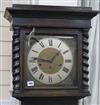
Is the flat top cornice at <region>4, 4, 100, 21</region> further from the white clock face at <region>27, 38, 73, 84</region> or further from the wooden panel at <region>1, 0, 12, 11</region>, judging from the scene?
the wooden panel at <region>1, 0, 12, 11</region>

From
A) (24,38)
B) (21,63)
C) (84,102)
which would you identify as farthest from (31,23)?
(84,102)

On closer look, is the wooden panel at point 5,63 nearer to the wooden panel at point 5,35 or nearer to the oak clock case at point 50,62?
the wooden panel at point 5,35

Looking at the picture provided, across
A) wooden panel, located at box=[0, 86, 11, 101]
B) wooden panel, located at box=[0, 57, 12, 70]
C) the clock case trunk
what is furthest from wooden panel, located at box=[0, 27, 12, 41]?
the clock case trunk

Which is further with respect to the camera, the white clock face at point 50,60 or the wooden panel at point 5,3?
the wooden panel at point 5,3

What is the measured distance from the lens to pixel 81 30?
1.58 meters

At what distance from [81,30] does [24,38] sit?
288 millimetres

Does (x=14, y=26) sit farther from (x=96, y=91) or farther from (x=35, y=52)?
(x=96, y=91)

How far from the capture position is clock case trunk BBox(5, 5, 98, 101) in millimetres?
1500

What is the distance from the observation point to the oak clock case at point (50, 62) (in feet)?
4.99

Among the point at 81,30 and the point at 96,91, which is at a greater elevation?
the point at 81,30

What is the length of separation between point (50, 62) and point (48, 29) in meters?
0.16

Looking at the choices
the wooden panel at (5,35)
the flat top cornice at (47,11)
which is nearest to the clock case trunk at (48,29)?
the flat top cornice at (47,11)

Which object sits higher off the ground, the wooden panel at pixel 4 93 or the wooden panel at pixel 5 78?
the wooden panel at pixel 5 78

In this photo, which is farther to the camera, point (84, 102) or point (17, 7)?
point (84, 102)
